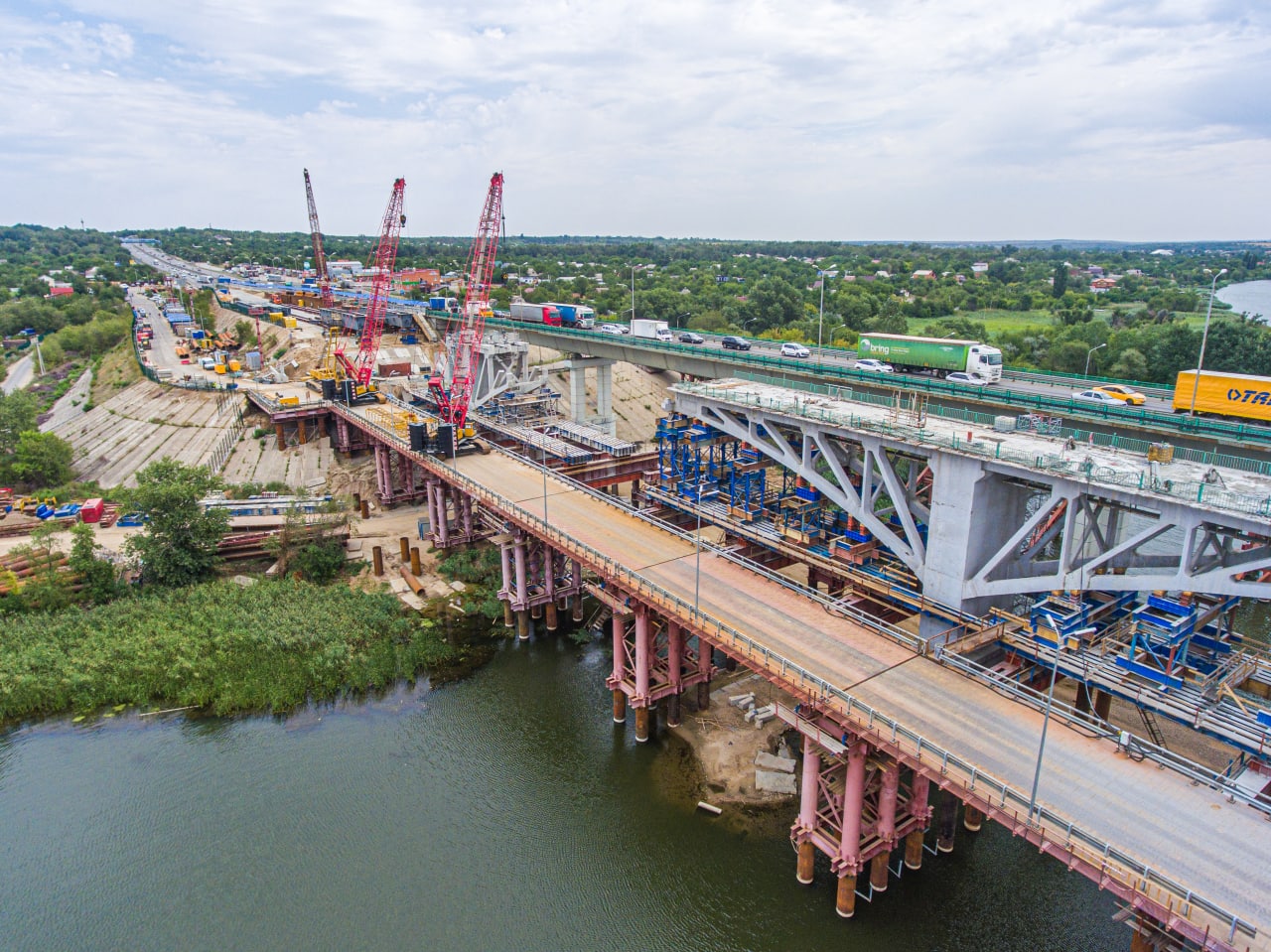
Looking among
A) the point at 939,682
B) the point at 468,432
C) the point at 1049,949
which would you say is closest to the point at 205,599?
the point at 468,432

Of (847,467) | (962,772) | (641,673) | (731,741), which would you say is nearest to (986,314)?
(847,467)

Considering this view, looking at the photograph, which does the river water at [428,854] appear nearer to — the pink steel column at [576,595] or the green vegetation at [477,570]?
the pink steel column at [576,595]

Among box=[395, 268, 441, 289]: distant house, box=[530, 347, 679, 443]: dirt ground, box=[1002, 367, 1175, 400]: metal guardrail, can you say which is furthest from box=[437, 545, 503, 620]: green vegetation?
box=[395, 268, 441, 289]: distant house

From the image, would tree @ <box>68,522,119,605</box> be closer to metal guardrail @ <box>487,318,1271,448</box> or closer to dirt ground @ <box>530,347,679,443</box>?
metal guardrail @ <box>487,318,1271,448</box>

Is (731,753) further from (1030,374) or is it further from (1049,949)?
(1030,374)

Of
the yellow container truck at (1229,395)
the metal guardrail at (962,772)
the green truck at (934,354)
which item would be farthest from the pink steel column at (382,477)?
the yellow container truck at (1229,395)

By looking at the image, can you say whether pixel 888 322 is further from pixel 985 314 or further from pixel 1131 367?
pixel 985 314

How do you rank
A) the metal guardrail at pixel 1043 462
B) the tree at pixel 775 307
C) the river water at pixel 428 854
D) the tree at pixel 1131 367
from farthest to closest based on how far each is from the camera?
the tree at pixel 775 307 → the tree at pixel 1131 367 → the river water at pixel 428 854 → the metal guardrail at pixel 1043 462
